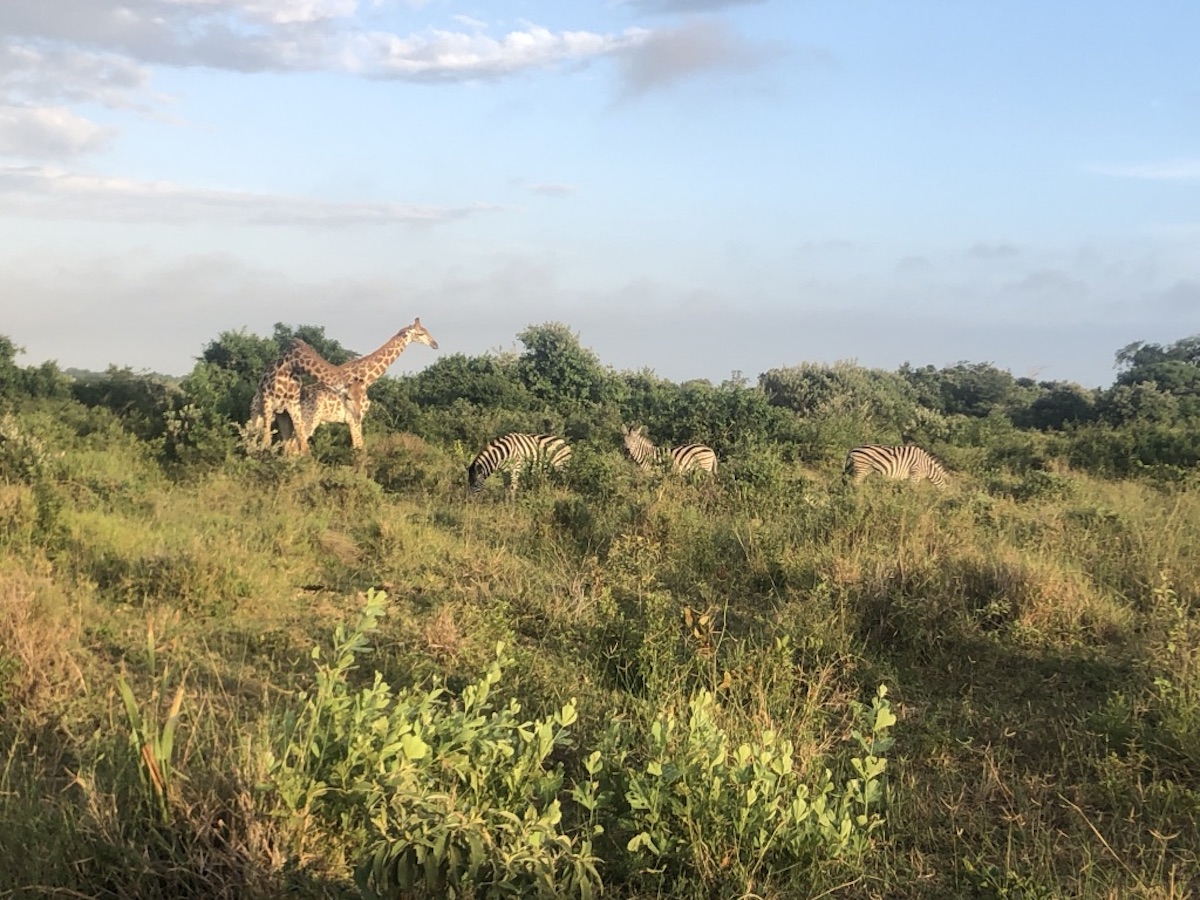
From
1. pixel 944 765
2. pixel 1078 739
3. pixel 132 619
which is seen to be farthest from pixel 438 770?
pixel 132 619

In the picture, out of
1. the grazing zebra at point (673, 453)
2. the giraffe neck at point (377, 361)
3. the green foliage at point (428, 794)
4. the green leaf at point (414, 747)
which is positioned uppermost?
the giraffe neck at point (377, 361)

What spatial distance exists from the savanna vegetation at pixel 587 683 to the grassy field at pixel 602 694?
0.06 feet

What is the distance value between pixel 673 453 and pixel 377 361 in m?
5.54

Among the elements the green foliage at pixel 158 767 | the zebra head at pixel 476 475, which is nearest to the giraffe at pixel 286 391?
the zebra head at pixel 476 475

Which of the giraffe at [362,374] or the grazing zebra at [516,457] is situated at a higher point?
the giraffe at [362,374]

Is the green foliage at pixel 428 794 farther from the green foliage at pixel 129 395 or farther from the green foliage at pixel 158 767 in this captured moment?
the green foliage at pixel 129 395

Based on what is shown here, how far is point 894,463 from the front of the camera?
12102mm

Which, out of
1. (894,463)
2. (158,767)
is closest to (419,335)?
(894,463)

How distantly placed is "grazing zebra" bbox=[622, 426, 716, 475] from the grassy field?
2.60 m

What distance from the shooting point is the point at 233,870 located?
8.14 feet

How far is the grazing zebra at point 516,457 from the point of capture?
34.0 feet

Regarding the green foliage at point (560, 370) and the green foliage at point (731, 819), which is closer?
the green foliage at point (731, 819)

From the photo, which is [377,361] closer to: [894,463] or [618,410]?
Answer: [618,410]

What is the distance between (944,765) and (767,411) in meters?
10.7
